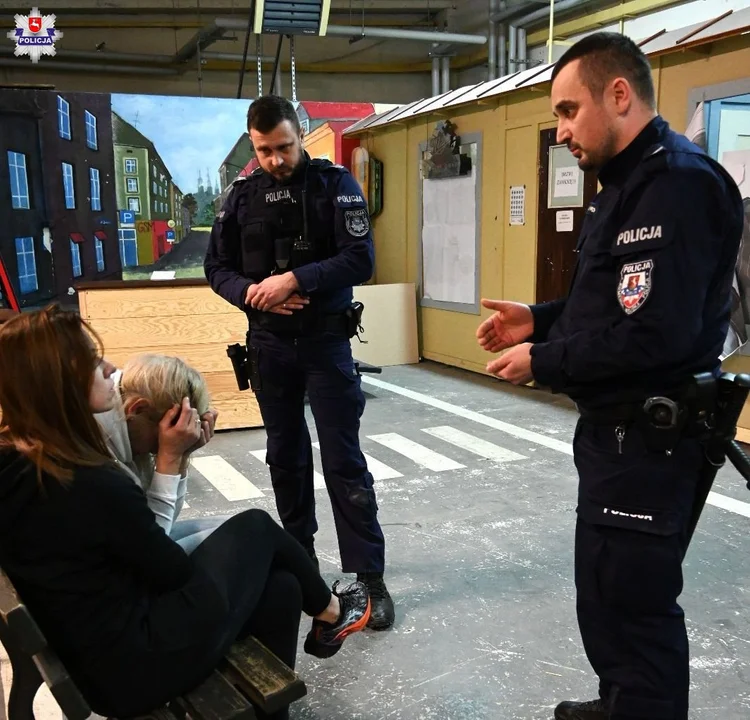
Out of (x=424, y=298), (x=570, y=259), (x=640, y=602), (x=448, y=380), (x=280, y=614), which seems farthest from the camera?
(x=424, y=298)

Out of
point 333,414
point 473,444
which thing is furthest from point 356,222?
point 473,444

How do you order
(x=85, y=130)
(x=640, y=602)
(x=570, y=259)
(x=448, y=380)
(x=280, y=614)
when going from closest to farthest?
(x=640, y=602), (x=280, y=614), (x=570, y=259), (x=85, y=130), (x=448, y=380)

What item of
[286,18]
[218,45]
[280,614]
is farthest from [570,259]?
[218,45]

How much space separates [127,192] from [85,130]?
565 millimetres

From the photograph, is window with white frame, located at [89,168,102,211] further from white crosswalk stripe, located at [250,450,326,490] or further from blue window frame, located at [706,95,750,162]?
blue window frame, located at [706,95,750,162]

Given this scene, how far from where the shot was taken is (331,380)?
2404 millimetres

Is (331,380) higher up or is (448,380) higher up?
(331,380)

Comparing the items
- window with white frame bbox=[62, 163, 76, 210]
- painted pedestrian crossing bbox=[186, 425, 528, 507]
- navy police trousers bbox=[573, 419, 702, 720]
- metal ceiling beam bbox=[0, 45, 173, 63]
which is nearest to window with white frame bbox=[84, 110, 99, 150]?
window with white frame bbox=[62, 163, 76, 210]

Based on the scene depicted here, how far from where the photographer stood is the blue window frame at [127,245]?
6.18 meters

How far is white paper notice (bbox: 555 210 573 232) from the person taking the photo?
535 centimetres

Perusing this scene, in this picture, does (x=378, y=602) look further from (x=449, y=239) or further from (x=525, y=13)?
(x=525, y=13)

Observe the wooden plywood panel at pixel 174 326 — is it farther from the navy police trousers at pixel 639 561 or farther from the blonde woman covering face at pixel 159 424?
the navy police trousers at pixel 639 561

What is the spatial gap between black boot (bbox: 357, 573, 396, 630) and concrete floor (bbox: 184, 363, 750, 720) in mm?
38

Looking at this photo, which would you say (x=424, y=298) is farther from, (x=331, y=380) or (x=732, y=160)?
(x=331, y=380)
